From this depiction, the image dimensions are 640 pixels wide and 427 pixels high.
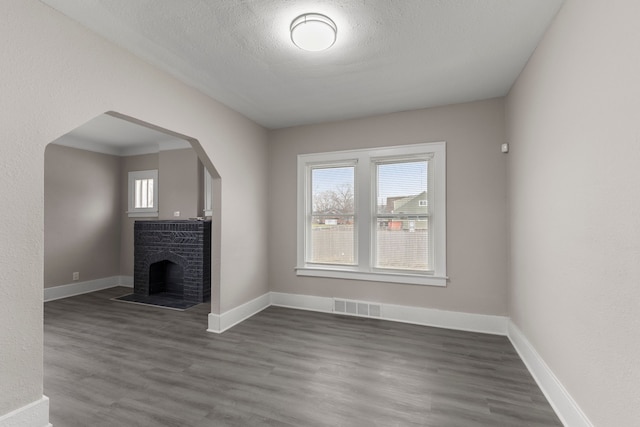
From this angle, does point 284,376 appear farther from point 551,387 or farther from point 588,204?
point 588,204

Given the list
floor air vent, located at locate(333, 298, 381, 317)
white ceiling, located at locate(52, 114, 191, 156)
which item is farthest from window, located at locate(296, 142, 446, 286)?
white ceiling, located at locate(52, 114, 191, 156)

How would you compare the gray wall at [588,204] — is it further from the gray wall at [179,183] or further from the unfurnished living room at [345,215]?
the gray wall at [179,183]

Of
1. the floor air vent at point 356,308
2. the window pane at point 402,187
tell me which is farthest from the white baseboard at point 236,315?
the window pane at point 402,187

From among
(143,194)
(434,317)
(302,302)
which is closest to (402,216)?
(434,317)

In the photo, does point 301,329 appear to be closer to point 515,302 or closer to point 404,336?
point 404,336

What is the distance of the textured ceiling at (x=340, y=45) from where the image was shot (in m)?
1.92

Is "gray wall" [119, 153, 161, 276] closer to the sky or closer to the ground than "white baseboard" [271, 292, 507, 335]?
closer to the sky

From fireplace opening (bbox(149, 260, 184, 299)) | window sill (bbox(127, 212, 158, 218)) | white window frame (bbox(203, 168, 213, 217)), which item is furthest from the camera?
window sill (bbox(127, 212, 158, 218))

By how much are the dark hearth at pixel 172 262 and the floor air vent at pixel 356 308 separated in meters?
2.26

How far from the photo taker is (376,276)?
387cm

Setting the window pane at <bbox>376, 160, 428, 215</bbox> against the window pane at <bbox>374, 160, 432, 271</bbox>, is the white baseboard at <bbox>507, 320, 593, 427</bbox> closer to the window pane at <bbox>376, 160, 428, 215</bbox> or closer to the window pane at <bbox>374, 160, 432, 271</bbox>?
the window pane at <bbox>374, 160, 432, 271</bbox>

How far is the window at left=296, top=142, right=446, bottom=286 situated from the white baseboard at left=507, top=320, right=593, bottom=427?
1.02m

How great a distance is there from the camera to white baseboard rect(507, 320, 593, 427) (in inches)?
69.7

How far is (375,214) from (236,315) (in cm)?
223
